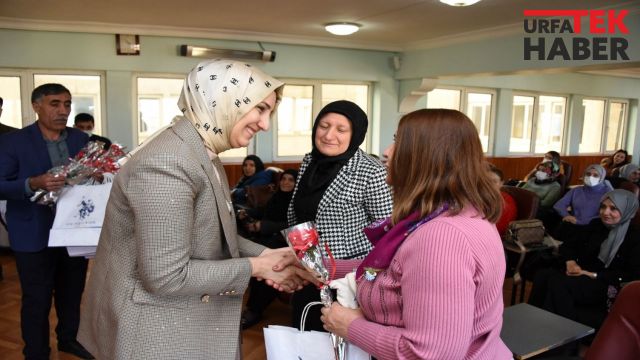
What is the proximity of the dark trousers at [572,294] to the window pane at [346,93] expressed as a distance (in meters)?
4.74

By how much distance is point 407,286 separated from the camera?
3.31 feet

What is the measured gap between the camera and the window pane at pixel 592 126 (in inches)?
419

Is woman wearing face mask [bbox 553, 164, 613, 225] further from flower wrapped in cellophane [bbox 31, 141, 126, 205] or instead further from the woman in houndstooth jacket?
flower wrapped in cellophane [bbox 31, 141, 126, 205]

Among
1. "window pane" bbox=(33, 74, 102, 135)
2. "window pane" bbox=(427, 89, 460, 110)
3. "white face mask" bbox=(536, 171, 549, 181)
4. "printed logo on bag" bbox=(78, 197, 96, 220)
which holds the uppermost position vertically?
"window pane" bbox=(427, 89, 460, 110)

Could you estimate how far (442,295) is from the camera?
3.15ft

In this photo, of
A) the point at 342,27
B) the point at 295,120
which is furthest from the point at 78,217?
the point at 295,120

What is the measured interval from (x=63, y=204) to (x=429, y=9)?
4.15 m

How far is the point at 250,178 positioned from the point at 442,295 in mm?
4484

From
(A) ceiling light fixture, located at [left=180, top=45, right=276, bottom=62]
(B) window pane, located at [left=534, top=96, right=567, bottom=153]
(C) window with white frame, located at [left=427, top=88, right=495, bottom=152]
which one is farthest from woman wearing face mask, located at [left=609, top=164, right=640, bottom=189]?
(A) ceiling light fixture, located at [left=180, top=45, right=276, bottom=62]

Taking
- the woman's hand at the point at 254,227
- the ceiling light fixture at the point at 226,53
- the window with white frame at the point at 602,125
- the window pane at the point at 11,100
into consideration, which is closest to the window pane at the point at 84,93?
the window pane at the point at 11,100

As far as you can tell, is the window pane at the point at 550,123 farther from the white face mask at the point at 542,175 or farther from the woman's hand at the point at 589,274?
the woman's hand at the point at 589,274

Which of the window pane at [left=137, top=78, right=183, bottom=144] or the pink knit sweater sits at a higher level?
the window pane at [left=137, top=78, right=183, bottom=144]

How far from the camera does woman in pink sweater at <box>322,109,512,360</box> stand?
3.19 feet

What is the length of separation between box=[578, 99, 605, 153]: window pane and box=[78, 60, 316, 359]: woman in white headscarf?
36.8ft
